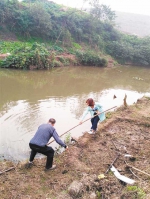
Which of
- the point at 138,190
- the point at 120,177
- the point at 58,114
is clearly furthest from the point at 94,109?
the point at 138,190

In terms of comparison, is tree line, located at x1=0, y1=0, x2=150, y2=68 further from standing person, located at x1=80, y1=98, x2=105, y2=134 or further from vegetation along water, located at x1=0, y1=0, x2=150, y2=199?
standing person, located at x1=80, y1=98, x2=105, y2=134

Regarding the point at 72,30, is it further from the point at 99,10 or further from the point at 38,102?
the point at 38,102

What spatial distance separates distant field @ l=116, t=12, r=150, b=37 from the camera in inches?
1705

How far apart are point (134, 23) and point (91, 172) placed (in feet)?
162

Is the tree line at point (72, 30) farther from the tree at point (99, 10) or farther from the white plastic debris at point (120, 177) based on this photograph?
the white plastic debris at point (120, 177)

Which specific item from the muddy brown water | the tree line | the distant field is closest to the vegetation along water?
the muddy brown water

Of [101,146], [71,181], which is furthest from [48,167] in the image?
[101,146]

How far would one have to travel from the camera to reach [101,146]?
18.4 feet

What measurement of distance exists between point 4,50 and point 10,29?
606 cm

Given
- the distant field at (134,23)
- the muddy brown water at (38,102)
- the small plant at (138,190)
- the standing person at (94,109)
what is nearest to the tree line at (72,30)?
the muddy brown water at (38,102)

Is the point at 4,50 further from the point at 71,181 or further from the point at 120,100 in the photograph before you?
the point at 71,181

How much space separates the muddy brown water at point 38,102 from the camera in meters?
6.18

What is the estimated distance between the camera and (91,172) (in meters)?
4.33

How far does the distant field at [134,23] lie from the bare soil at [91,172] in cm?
3958
